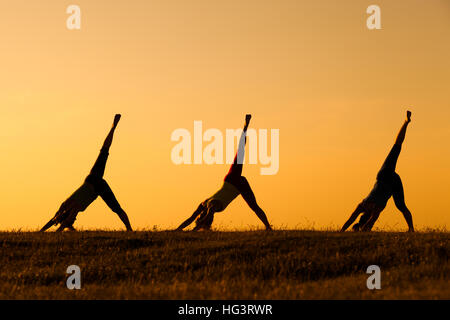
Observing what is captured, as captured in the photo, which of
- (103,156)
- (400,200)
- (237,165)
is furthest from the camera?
(103,156)

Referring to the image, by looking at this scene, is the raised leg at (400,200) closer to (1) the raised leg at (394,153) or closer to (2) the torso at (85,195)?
(1) the raised leg at (394,153)

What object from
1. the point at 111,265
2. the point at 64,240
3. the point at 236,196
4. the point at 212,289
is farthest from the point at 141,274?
the point at 236,196

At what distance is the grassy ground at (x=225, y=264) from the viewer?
62.3 ft

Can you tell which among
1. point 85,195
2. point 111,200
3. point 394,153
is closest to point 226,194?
point 111,200

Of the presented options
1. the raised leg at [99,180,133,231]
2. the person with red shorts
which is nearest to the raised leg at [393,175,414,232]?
the person with red shorts

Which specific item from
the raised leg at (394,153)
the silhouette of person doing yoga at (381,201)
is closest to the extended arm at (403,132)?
the raised leg at (394,153)

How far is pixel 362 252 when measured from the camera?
2469 centimetres

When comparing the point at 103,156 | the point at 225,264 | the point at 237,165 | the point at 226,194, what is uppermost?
the point at 103,156

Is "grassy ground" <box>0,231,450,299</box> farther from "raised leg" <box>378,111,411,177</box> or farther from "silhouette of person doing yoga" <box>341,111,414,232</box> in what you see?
"raised leg" <box>378,111,411,177</box>

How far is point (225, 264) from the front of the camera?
23.5m

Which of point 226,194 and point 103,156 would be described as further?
point 103,156

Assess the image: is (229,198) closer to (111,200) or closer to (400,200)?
(111,200)
